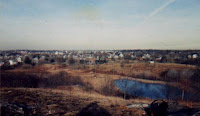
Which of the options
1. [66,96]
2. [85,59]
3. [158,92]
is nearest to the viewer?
[66,96]

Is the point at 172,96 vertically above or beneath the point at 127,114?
beneath

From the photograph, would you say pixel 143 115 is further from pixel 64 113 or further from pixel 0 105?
pixel 0 105

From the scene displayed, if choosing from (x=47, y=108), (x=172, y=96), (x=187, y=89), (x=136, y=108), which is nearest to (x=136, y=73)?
(x=187, y=89)

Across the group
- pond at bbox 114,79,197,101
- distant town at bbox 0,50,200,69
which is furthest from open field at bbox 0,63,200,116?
distant town at bbox 0,50,200,69

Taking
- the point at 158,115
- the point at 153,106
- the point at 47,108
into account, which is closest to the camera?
the point at 158,115

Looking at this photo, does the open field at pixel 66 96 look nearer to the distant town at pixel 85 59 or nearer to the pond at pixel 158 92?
the pond at pixel 158 92

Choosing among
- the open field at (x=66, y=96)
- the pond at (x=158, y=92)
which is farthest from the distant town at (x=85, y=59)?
the pond at (x=158, y=92)

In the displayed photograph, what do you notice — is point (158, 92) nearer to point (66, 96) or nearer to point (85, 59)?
point (66, 96)

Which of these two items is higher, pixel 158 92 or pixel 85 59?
pixel 85 59

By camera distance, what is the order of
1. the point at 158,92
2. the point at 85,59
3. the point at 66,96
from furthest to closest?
the point at 85,59, the point at 158,92, the point at 66,96

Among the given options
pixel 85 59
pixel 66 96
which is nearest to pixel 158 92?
pixel 66 96

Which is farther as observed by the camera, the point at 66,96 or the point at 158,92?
the point at 158,92
